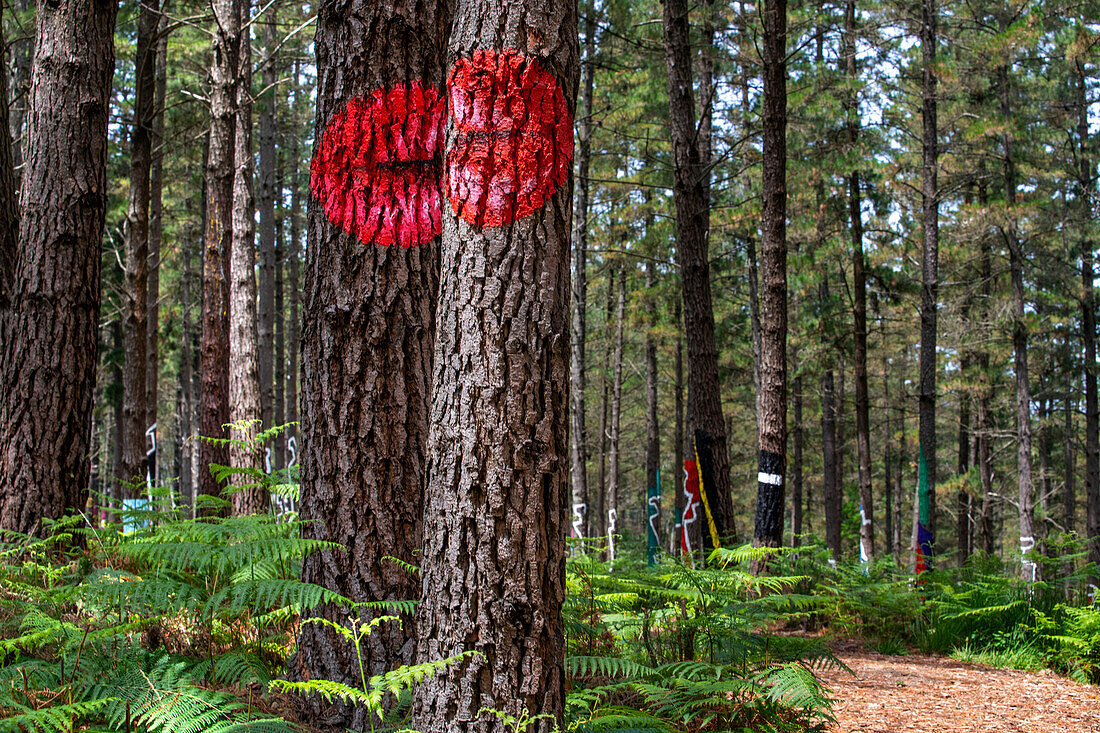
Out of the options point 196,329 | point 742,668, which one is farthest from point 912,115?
point 196,329

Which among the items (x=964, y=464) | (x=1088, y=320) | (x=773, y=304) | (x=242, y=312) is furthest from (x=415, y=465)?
(x=964, y=464)

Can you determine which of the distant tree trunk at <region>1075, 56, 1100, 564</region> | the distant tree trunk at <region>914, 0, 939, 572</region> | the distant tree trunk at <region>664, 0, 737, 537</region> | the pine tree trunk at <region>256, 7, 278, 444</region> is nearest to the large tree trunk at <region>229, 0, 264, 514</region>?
the pine tree trunk at <region>256, 7, 278, 444</region>

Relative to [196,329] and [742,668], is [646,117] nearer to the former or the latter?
[742,668]

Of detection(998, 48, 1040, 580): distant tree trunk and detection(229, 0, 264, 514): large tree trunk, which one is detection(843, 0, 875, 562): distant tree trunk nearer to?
detection(998, 48, 1040, 580): distant tree trunk

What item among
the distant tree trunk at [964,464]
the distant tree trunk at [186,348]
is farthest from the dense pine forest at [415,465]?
the distant tree trunk at [186,348]

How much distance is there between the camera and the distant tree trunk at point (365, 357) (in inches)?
109

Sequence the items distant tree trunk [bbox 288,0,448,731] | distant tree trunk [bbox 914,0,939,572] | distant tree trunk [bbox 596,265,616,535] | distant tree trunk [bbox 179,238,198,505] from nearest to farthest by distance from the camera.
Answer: distant tree trunk [bbox 288,0,448,731], distant tree trunk [bbox 914,0,939,572], distant tree trunk [bbox 179,238,198,505], distant tree trunk [bbox 596,265,616,535]

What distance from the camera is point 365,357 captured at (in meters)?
2.84

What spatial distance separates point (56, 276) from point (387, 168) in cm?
335

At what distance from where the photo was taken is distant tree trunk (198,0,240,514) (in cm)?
946

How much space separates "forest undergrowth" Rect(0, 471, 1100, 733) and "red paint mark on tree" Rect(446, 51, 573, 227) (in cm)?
130

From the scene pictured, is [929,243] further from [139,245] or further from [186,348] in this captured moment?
[186,348]

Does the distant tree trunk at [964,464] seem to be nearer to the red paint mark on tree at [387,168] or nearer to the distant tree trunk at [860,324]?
the distant tree trunk at [860,324]

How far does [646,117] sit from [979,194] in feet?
33.2
